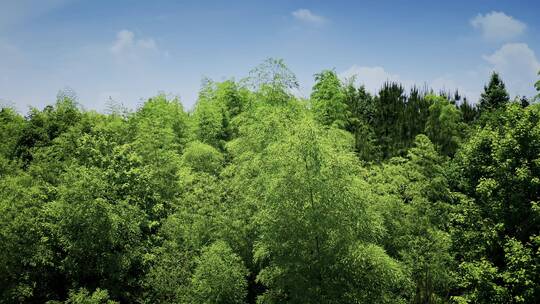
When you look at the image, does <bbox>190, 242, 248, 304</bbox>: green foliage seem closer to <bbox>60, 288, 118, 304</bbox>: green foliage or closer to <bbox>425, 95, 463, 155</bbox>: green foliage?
<bbox>60, 288, 118, 304</bbox>: green foliage

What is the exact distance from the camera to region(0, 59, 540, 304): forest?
1780 centimetres

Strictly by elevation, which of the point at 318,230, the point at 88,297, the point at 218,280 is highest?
the point at 318,230

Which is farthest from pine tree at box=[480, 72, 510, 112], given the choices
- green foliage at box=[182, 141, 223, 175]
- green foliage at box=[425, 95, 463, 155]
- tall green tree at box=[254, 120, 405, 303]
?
tall green tree at box=[254, 120, 405, 303]

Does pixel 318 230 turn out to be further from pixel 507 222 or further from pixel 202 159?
pixel 202 159

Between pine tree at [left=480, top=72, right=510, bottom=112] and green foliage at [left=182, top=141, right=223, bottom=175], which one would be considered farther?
pine tree at [left=480, top=72, right=510, bottom=112]

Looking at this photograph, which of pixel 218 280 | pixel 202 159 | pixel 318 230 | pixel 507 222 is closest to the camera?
pixel 318 230

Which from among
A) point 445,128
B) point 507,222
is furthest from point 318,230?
point 445,128

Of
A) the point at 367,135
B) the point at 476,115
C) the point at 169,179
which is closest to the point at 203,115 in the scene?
the point at 169,179

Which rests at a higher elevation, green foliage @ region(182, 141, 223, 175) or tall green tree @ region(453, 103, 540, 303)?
green foliage @ region(182, 141, 223, 175)

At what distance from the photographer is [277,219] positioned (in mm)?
18062

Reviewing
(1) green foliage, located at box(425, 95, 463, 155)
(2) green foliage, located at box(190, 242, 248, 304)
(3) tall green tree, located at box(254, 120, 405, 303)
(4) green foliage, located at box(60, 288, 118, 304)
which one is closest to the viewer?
(3) tall green tree, located at box(254, 120, 405, 303)

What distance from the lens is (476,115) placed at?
52.7 metres

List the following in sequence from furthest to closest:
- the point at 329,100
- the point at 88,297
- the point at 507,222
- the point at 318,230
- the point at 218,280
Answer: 1. the point at 329,100
2. the point at 88,297
3. the point at 218,280
4. the point at 507,222
5. the point at 318,230

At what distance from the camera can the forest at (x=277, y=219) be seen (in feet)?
58.4
